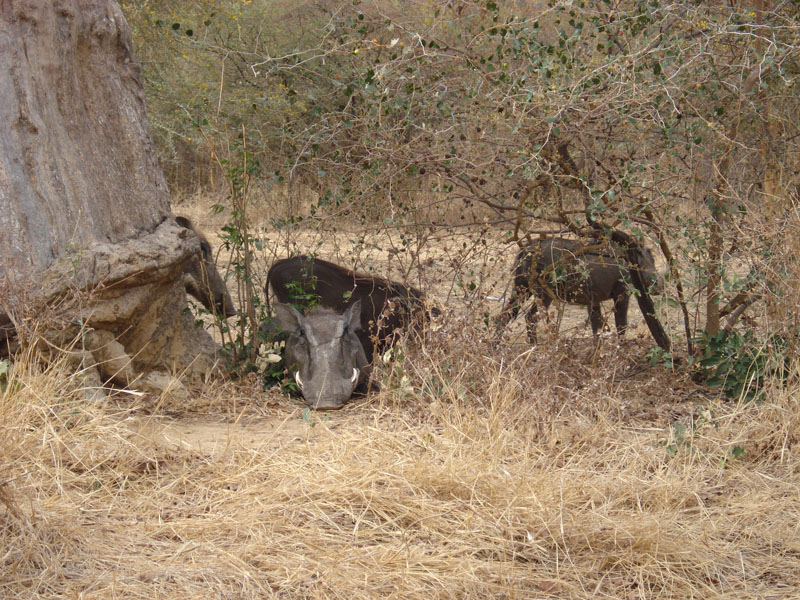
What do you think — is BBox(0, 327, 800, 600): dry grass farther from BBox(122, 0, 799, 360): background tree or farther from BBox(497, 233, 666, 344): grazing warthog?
BBox(122, 0, 799, 360): background tree

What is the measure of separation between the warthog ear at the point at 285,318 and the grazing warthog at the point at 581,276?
1.53m

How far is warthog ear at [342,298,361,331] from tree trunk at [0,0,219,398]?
1078 mm

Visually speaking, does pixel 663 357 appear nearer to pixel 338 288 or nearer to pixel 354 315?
pixel 354 315

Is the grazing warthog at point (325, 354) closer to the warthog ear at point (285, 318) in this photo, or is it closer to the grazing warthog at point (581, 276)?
the warthog ear at point (285, 318)

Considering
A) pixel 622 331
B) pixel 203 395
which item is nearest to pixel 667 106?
pixel 622 331

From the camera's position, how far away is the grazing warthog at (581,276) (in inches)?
245

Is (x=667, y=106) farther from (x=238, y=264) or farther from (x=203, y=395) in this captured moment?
(x=203, y=395)

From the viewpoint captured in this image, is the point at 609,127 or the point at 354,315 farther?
the point at 354,315

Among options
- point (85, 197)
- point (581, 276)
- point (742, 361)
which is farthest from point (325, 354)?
point (742, 361)

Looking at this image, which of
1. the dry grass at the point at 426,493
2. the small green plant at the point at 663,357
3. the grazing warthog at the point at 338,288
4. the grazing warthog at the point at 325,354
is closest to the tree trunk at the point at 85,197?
the dry grass at the point at 426,493

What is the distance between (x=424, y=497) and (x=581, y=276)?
3396 mm

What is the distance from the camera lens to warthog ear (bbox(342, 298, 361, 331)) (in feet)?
21.5

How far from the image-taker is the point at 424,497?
3969 mm

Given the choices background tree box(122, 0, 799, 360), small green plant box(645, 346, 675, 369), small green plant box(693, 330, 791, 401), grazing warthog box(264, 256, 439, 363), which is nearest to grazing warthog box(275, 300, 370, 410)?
grazing warthog box(264, 256, 439, 363)
